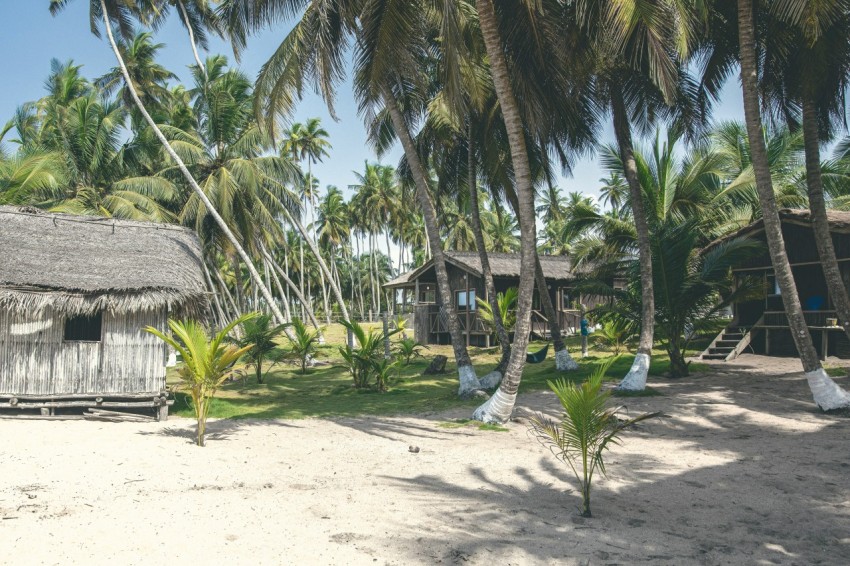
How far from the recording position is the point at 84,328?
38.5 ft

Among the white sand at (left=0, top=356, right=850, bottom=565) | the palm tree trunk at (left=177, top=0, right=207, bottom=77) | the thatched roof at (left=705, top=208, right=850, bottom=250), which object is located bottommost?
the white sand at (left=0, top=356, right=850, bottom=565)

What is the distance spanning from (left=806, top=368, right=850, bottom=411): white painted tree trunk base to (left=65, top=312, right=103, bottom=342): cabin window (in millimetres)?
12770

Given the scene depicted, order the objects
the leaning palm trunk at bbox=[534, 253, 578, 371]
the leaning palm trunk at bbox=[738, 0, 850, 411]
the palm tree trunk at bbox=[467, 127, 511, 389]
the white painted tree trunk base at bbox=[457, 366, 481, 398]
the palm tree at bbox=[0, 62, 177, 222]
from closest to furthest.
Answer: the leaning palm trunk at bbox=[738, 0, 850, 411], the white painted tree trunk base at bbox=[457, 366, 481, 398], the palm tree trunk at bbox=[467, 127, 511, 389], the leaning palm trunk at bbox=[534, 253, 578, 371], the palm tree at bbox=[0, 62, 177, 222]

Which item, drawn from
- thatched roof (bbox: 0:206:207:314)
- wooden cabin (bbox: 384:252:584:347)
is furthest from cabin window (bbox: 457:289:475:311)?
thatched roof (bbox: 0:206:207:314)

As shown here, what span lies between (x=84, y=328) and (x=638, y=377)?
1110 cm

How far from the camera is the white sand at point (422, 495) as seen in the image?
4.84 meters

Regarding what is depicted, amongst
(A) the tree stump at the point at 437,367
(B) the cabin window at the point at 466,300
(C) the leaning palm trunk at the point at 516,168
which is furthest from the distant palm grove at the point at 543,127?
(B) the cabin window at the point at 466,300

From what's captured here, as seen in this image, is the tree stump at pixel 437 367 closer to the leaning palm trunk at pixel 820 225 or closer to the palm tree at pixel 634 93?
the palm tree at pixel 634 93

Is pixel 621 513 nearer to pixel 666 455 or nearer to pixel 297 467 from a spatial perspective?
pixel 666 455

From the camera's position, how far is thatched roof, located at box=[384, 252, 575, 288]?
956 inches

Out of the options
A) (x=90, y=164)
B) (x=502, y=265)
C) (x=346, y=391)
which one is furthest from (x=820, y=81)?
(x=90, y=164)

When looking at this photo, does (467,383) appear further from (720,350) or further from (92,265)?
(720,350)

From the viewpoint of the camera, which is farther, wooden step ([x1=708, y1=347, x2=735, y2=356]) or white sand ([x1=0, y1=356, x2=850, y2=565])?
wooden step ([x1=708, y1=347, x2=735, y2=356])

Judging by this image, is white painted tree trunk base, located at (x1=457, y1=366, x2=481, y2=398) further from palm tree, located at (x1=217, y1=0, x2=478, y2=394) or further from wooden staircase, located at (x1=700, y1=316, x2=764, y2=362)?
wooden staircase, located at (x1=700, y1=316, x2=764, y2=362)
